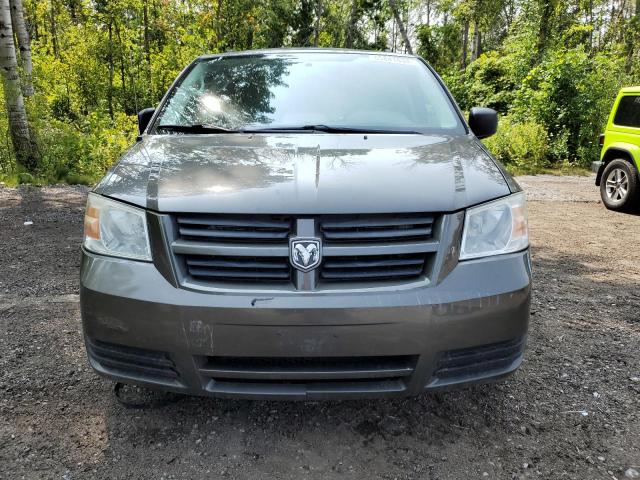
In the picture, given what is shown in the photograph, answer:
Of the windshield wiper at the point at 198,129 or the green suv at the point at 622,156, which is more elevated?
the windshield wiper at the point at 198,129

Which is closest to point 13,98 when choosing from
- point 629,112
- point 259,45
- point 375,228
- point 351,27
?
point 375,228

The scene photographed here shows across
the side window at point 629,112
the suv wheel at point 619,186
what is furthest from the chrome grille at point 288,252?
the side window at point 629,112

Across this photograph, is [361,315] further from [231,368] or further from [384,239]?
[231,368]

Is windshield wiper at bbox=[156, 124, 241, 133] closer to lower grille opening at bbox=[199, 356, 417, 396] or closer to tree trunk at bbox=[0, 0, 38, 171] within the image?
lower grille opening at bbox=[199, 356, 417, 396]

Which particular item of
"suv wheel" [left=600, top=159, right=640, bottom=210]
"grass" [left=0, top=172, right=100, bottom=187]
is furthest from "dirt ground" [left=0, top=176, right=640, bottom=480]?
"grass" [left=0, top=172, right=100, bottom=187]

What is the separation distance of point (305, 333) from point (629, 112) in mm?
7037

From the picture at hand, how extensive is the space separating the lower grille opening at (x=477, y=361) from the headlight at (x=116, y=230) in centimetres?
112

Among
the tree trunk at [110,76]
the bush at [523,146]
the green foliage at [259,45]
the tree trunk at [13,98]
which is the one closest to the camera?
the tree trunk at [13,98]

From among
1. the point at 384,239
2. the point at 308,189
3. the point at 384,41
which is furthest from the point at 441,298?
the point at 384,41

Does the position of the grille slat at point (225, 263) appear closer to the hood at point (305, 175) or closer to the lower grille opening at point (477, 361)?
the hood at point (305, 175)

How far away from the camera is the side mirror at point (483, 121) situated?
3.08 meters

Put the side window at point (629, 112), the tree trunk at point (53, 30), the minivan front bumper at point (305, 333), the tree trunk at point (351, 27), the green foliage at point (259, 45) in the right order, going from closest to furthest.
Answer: the minivan front bumper at point (305, 333) → the side window at point (629, 112) → the green foliage at point (259, 45) → the tree trunk at point (53, 30) → the tree trunk at point (351, 27)

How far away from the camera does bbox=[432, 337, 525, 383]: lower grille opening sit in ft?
5.98

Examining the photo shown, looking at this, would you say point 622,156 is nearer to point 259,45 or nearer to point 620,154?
point 620,154
